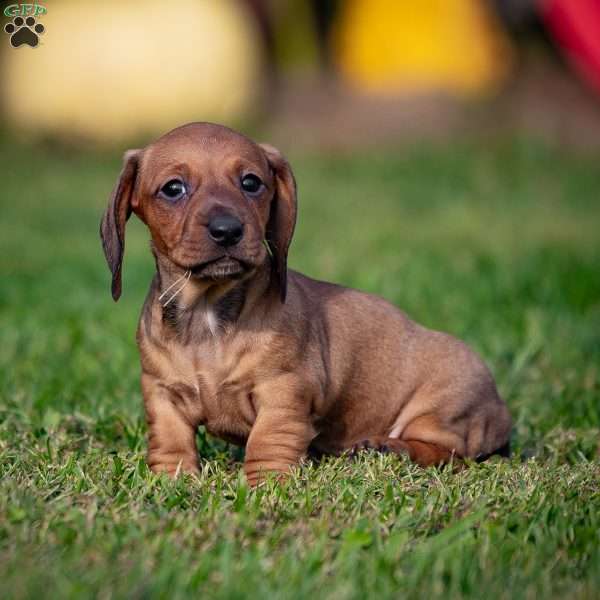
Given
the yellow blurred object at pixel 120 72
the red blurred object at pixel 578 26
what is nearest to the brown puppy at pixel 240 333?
the yellow blurred object at pixel 120 72

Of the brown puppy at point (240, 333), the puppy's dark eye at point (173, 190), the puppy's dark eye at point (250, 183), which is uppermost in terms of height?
the puppy's dark eye at point (250, 183)

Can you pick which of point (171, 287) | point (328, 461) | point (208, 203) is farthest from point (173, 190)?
point (328, 461)

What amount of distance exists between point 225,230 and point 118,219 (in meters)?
0.64

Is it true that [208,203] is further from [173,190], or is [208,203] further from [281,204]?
Answer: [281,204]

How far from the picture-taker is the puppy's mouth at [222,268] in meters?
4.26

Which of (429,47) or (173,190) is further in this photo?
(429,47)

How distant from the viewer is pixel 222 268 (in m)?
4.27

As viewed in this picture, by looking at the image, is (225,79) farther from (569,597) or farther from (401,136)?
(569,597)

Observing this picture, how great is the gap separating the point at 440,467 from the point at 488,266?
15.0ft

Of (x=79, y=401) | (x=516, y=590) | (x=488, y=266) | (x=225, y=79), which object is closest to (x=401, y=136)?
(x=225, y=79)

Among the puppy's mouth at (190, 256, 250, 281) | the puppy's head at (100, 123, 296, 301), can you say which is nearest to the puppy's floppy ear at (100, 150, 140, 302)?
the puppy's head at (100, 123, 296, 301)

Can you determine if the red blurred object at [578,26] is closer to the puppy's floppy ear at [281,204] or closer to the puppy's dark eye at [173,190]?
the puppy's floppy ear at [281,204]

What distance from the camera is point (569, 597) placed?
3.27m

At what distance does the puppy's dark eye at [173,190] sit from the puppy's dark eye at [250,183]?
235mm
